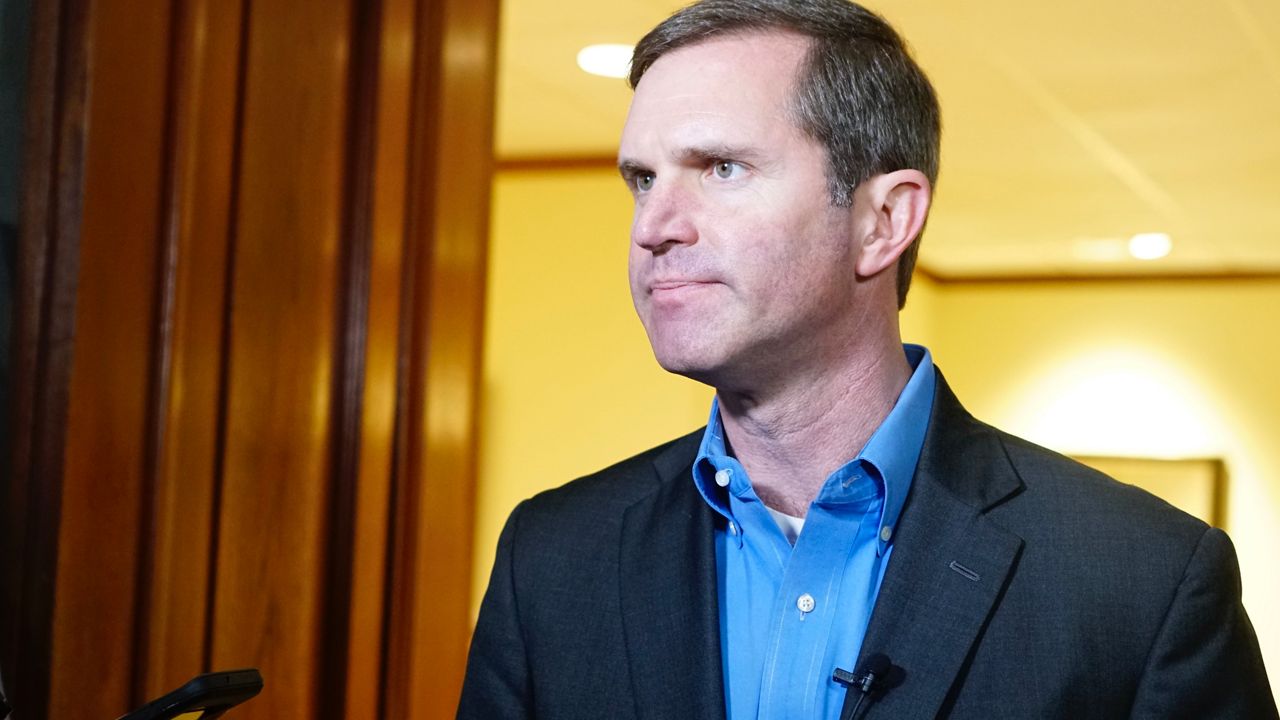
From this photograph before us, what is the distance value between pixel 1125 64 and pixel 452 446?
2510 mm

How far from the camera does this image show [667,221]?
4.20 feet

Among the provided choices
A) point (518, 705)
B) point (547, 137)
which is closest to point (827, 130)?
point (518, 705)

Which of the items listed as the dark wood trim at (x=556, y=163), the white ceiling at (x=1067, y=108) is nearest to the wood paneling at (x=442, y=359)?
the white ceiling at (x=1067, y=108)

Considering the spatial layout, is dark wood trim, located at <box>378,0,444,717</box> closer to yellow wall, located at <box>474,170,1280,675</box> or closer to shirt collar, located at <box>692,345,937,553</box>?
shirt collar, located at <box>692,345,937,553</box>

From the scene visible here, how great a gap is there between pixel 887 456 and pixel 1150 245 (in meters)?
5.76

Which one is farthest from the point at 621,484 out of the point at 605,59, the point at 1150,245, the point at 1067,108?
the point at 1150,245

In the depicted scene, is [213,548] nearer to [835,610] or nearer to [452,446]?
[452,446]

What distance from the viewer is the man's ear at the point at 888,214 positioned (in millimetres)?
1376

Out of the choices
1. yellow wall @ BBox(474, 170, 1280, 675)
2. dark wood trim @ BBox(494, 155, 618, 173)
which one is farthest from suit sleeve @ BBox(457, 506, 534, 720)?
dark wood trim @ BBox(494, 155, 618, 173)

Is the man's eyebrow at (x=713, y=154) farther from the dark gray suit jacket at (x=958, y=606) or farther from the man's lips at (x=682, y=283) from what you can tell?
the dark gray suit jacket at (x=958, y=606)

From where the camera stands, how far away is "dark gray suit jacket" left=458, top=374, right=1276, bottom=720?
123 centimetres

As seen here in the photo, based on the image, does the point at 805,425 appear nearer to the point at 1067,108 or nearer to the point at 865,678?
the point at 865,678

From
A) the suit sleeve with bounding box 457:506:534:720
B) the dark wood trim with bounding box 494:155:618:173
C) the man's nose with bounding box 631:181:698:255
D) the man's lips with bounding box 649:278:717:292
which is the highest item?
the dark wood trim with bounding box 494:155:618:173

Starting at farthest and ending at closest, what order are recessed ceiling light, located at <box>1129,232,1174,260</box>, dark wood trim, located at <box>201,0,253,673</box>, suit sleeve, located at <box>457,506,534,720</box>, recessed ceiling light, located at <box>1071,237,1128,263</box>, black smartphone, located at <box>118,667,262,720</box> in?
recessed ceiling light, located at <box>1071,237,1128,263</box>
recessed ceiling light, located at <box>1129,232,1174,260</box>
dark wood trim, located at <box>201,0,253,673</box>
suit sleeve, located at <box>457,506,534,720</box>
black smartphone, located at <box>118,667,262,720</box>
